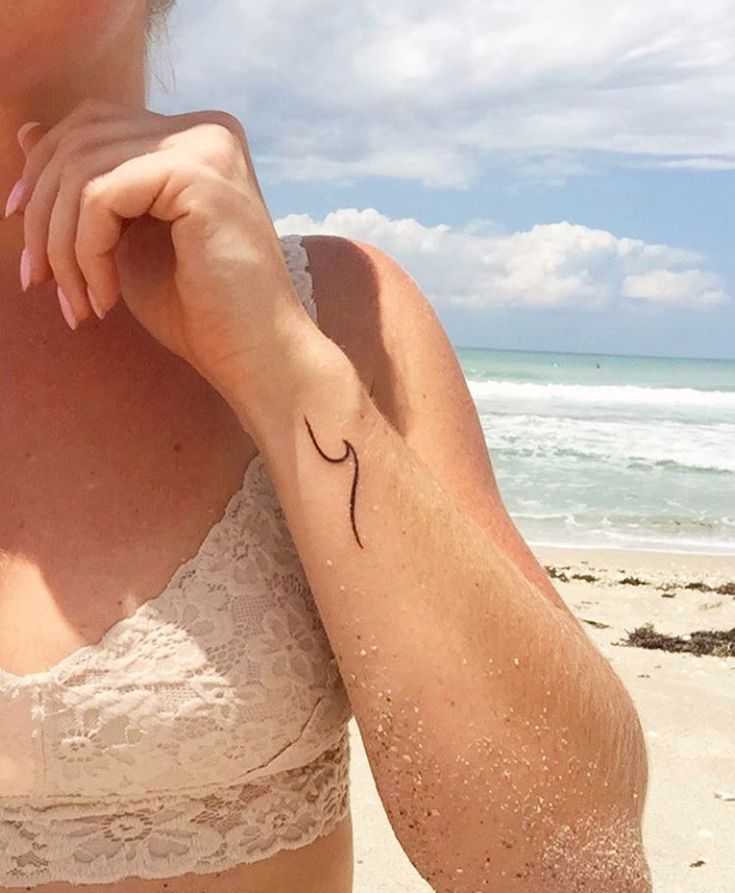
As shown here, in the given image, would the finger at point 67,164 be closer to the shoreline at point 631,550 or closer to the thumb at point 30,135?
the thumb at point 30,135

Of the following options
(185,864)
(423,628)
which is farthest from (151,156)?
(185,864)

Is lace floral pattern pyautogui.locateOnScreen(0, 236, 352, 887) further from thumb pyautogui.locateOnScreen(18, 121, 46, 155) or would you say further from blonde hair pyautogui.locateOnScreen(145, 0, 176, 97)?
blonde hair pyautogui.locateOnScreen(145, 0, 176, 97)

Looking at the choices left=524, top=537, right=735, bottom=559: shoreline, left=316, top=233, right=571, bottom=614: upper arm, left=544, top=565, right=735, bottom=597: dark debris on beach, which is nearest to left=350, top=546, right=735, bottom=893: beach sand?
left=544, top=565, right=735, bottom=597: dark debris on beach

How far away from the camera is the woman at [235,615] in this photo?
3.92 ft

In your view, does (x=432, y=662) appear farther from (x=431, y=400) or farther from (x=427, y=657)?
(x=431, y=400)

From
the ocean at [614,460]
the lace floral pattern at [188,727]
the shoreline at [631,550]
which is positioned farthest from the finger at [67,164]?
the shoreline at [631,550]

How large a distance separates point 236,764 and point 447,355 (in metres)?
0.60

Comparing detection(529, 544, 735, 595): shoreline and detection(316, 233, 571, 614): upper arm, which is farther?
detection(529, 544, 735, 595): shoreline

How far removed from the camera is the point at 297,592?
1.32 m

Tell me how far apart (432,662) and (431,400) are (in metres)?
0.37

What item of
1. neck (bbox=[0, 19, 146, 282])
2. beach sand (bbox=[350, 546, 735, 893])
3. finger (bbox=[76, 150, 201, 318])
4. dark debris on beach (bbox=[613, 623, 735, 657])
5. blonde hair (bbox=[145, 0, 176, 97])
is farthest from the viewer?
dark debris on beach (bbox=[613, 623, 735, 657])

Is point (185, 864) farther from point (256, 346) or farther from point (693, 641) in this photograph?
point (693, 641)

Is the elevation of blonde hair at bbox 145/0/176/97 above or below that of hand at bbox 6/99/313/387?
above

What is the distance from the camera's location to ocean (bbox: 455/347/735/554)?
10945 mm
